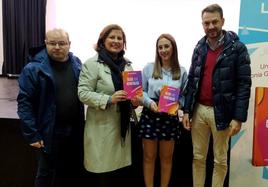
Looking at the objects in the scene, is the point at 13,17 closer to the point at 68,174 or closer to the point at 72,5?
the point at 72,5

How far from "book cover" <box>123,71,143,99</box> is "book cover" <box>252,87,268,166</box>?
33.2 inches

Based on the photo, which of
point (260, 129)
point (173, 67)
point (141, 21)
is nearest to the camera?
point (173, 67)

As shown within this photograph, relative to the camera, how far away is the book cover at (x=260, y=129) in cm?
221

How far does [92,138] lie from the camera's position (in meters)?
1.99

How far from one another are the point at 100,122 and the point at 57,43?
1.72 feet

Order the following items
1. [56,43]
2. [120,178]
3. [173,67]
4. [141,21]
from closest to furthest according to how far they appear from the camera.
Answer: [56,43]
[173,67]
[120,178]
[141,21]

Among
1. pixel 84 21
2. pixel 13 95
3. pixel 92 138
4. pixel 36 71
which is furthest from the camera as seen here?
pixel 84 21

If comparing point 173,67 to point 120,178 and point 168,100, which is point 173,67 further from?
point 120,178

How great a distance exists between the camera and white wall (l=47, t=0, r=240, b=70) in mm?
3830

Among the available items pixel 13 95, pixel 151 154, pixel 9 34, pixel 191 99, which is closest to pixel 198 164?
pixel 151 154

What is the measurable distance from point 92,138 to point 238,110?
0.86 metres

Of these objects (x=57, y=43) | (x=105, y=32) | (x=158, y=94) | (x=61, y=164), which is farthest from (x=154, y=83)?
(x=61, y=164)

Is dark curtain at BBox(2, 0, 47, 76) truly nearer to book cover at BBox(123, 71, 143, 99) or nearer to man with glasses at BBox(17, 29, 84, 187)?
man with glasses at BBox(17, 29, 84, 187)

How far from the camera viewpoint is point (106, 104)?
1889 mm
